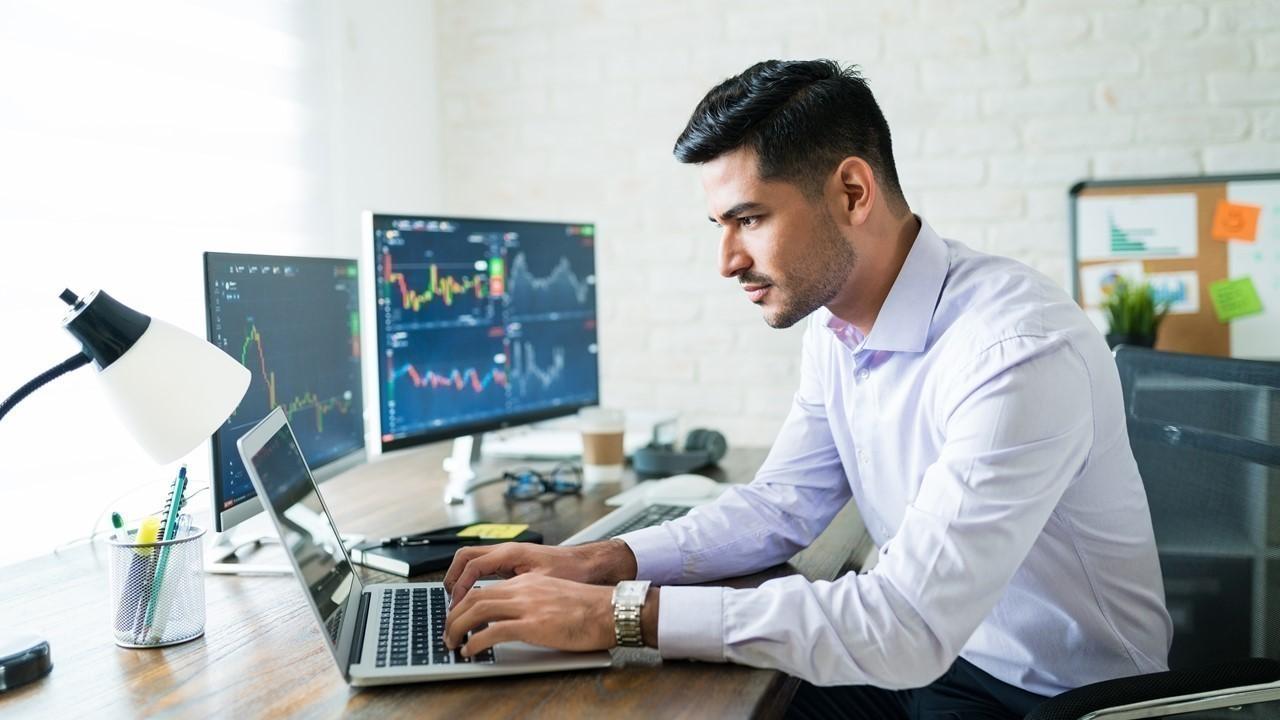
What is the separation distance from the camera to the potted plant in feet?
7.73

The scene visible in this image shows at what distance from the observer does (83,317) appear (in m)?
0.97

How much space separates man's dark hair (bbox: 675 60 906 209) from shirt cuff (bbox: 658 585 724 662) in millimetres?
512

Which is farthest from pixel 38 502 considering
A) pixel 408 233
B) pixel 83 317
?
pixel 83 317

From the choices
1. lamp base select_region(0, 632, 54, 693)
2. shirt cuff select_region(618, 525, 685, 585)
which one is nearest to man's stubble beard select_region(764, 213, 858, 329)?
shirt cuff select_region(618, 525, 685, 585)

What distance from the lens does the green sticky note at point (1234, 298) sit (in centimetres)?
242

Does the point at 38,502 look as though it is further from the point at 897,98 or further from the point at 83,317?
the point at 897,98

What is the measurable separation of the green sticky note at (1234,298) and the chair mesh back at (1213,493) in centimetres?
120

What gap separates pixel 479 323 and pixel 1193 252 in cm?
164

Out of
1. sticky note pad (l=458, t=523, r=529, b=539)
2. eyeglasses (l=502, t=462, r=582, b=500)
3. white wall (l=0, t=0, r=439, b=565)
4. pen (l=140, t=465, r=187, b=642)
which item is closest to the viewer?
pen (l=140, t=465, r=187, b=642)

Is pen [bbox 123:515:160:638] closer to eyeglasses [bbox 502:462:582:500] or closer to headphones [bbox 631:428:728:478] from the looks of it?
eyeglasses [bbox 502:462:582:500]

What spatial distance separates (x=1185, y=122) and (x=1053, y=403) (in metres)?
1.68

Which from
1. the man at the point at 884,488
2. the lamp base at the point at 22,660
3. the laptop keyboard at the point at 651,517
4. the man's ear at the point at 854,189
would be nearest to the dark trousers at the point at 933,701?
the man at the point at 884,488

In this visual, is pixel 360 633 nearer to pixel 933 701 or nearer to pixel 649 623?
pixel 649 623

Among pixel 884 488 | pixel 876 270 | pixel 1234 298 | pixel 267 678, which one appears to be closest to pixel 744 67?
pixel 1234 298
